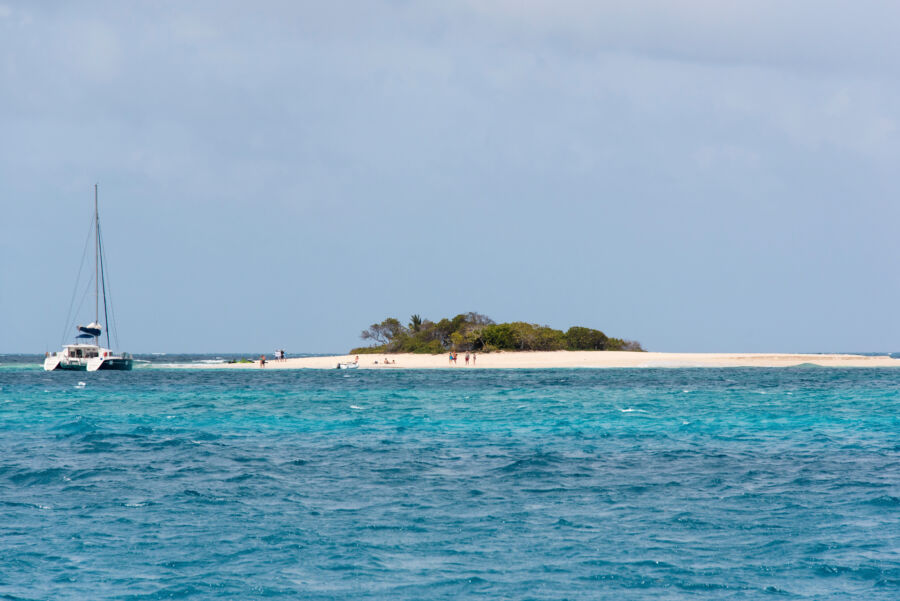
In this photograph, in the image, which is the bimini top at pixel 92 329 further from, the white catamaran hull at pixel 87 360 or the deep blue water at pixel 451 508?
the deep blue water at pixel 451 508

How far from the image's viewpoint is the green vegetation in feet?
370

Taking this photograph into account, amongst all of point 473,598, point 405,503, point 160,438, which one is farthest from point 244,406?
point 473,598

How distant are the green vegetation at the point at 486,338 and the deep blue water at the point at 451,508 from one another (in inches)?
3104

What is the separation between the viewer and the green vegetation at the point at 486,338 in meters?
113

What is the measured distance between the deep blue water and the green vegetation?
3104 inches

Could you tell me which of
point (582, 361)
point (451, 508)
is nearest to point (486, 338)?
point (582, 361)

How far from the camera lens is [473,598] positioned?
434 inches

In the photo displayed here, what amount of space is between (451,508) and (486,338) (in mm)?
97412

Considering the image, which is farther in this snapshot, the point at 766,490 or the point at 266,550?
the point at 766,490

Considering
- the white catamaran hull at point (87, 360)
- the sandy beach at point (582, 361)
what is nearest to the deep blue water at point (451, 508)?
the white catamaran hull at point (87, 360)

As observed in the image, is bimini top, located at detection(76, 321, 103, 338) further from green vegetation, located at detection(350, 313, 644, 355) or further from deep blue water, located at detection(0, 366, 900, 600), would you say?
deep blue water, located at detection(0, 366, 900, 600)

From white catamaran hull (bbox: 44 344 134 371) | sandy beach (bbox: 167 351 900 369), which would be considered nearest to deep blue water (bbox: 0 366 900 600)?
white catamaran hull (bbox: 44 344 134 371)

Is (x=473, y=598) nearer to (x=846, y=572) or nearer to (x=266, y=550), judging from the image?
(x=266, y=550)

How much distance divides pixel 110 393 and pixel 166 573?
44.5m
